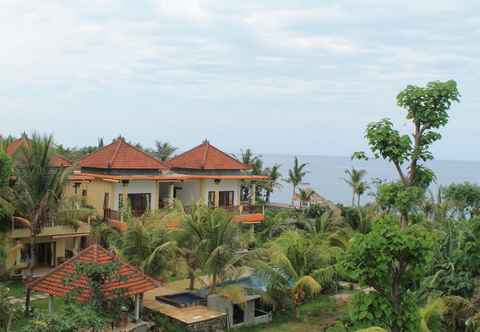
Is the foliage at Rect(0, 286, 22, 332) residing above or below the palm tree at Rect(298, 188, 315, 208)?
below

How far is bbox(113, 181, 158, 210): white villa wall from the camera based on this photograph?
1083 inches

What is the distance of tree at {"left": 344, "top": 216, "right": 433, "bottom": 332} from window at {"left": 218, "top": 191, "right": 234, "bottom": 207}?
21.0 metres

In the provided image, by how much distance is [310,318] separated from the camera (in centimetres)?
2020

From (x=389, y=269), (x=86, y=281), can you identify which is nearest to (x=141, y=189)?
(x=86, y=281)

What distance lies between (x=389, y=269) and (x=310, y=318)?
1030 cm

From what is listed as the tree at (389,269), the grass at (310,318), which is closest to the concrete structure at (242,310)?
the grass at (310,318)

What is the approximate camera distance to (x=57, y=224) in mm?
23453

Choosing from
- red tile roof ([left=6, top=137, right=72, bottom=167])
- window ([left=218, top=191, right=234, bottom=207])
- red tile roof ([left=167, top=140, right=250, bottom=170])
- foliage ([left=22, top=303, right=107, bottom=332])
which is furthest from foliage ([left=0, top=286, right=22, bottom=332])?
window ([left=218, top=191, right=234, bottom=207])

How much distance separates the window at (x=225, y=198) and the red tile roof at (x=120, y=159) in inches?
173

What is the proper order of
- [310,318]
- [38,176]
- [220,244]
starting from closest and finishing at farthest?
1. [38,176]
2. [220,244]
3. [310,318]

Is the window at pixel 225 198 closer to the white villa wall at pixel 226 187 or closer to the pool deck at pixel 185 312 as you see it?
the white villa wall at pixel 226 187

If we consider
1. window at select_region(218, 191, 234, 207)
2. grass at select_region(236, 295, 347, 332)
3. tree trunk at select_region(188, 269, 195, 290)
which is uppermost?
window at select_region(218, 191, 234, 207)

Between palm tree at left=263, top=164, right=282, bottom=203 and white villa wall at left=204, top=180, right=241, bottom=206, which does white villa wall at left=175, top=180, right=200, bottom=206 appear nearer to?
white villa wall at left=204, top=180, right=241, bottom=206

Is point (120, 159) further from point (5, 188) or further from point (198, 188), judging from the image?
point (5, 188)
